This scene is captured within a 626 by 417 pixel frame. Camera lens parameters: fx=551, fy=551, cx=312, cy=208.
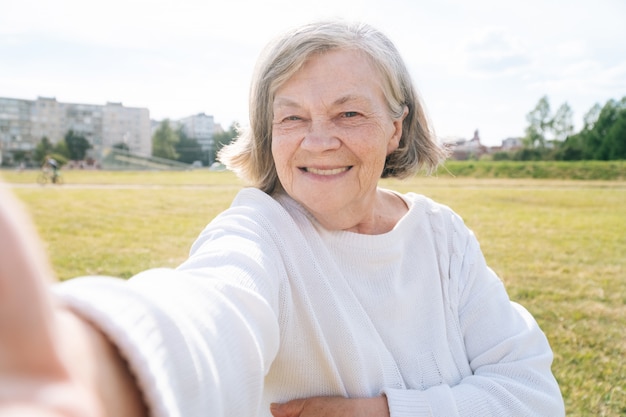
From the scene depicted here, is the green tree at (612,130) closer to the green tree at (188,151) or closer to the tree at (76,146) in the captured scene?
the green tree at (188,151)

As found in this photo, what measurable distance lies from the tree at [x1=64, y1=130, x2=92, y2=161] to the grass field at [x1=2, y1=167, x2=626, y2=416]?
58382 mm

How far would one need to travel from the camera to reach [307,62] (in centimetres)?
188

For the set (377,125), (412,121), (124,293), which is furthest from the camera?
(412,121)

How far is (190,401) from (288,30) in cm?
149

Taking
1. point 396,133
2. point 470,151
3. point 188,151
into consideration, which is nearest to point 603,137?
point 470,151

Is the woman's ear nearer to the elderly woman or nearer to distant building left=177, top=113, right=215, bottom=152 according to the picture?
the elderly woman

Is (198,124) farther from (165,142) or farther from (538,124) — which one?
(538,124)

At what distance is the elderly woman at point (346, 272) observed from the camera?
4.41 feet

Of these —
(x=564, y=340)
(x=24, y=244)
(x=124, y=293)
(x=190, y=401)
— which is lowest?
(x=564, y=340)

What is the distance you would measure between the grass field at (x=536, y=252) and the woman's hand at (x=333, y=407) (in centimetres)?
136

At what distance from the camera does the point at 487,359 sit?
195 cm

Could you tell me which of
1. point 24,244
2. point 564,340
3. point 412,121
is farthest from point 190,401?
point 564,340

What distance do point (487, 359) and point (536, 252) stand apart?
7.67m

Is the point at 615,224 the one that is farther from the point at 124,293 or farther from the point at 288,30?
the point at 124,293
